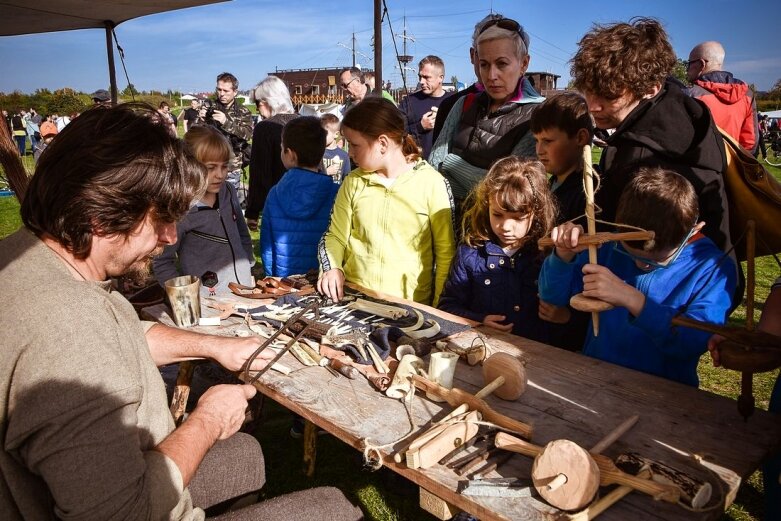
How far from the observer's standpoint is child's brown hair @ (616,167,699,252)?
1855 mm

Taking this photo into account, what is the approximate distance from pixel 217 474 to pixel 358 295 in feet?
3.54

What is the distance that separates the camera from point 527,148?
10.1 feet

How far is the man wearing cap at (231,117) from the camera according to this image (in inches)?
294

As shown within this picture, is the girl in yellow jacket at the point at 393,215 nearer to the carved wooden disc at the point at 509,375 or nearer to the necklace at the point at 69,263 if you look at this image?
the carved wooden disc at the point at 509,375

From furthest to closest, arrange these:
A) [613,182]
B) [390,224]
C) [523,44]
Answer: [523,44] → [390,224] → [613,182]

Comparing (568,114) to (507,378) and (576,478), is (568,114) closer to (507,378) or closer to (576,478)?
(507,378)

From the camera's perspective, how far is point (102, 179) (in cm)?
128

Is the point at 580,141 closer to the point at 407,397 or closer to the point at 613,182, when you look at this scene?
the point at 613,182

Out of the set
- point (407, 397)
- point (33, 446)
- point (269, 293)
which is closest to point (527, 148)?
point (269, 293)

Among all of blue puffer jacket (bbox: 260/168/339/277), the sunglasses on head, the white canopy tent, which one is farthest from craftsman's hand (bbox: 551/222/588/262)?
the white canopy tent

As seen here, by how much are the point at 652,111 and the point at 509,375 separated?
1.40m

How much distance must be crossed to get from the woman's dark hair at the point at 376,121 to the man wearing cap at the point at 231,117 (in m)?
4.89

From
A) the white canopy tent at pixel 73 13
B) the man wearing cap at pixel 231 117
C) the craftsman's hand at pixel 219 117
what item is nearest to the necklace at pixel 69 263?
the white canopy tent at pixel 73 13

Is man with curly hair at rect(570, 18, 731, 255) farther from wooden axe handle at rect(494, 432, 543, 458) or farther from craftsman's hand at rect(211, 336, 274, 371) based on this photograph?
craftsman's hand at rect(211, 336, 274, 371)
